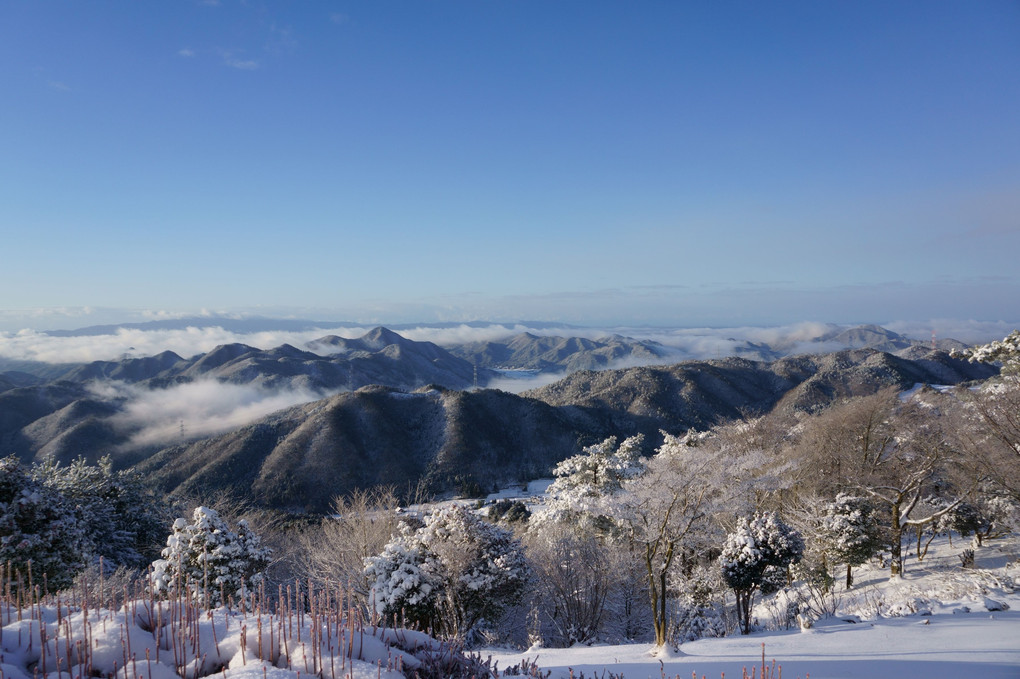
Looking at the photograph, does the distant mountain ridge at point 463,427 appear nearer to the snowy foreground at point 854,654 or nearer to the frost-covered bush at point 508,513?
the frost-covered bush at point 508,513

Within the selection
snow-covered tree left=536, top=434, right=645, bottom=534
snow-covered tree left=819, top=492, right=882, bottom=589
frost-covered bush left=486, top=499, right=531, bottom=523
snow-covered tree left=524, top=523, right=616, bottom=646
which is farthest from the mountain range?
snow-covered tree left=819, top=492, right=882, bottom=589

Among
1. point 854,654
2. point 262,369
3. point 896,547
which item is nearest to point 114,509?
point 854,654

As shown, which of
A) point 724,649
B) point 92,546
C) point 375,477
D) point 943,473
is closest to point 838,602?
point 724,649

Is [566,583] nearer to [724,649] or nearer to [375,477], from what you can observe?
[724,649]

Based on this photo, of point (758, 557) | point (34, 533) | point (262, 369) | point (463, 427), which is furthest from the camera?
point (262, 369)

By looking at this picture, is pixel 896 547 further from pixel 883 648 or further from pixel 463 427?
pixel 463 427

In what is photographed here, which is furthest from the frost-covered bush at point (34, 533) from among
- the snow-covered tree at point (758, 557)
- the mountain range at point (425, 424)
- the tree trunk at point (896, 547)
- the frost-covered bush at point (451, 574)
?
the mountain range at point (425, 424)
